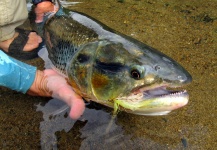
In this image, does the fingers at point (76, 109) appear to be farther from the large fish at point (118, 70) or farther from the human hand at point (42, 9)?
the human hand at point (42, 9)

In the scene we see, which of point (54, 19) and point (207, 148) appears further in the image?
point (54, 19)

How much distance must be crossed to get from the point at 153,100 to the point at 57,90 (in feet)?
2.89

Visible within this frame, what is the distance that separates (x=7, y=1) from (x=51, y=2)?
0.59 meters

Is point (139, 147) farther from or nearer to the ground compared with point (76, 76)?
nearer to the ground

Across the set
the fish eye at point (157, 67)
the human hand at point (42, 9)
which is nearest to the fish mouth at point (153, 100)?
the fish eye at point (157, 67)

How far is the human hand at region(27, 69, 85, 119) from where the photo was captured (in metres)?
2.17

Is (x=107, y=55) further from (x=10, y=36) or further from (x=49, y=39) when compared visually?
(x=10, y=36)

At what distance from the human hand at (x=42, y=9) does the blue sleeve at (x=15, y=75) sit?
97cm

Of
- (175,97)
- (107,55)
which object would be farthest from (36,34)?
(175,97)

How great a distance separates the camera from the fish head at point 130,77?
1.84m

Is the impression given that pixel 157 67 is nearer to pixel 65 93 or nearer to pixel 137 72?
pixel 137 72

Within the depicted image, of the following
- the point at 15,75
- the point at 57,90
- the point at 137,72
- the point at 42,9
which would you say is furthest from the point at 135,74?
the point at 42,9

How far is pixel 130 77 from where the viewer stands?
6.32 ft

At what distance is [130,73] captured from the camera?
194cm
